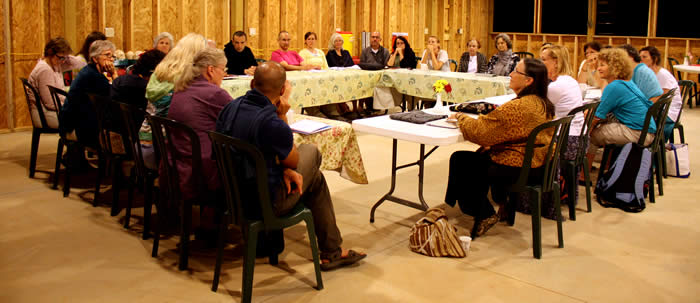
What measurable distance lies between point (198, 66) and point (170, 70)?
377 mm

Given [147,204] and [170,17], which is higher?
[170,17]

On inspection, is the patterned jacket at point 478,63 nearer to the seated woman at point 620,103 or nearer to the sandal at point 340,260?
the seated woman at point 620,103

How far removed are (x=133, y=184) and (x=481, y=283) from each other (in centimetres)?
211

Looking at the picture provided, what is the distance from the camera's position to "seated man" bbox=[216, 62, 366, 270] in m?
2.77

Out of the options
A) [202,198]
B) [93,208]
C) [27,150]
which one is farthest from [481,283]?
[27,150]

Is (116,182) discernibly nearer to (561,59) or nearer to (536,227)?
(536,227)

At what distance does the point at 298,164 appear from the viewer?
302 centimetres

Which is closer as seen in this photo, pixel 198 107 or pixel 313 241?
pixel 313 241

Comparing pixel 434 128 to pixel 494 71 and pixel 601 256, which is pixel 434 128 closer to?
pixel 601 256

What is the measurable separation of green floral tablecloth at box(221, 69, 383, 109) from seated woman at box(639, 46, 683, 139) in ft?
Answer: 9.97

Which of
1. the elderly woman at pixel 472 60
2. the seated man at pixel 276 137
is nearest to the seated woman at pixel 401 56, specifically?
the elderly woman at pixel 472 60

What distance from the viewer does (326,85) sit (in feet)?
23.3

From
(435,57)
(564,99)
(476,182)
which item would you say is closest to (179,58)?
(476,182)

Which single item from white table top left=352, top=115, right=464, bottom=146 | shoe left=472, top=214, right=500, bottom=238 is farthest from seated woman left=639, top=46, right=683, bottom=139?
white table top left=352, top=115, right=464, bottom=146
